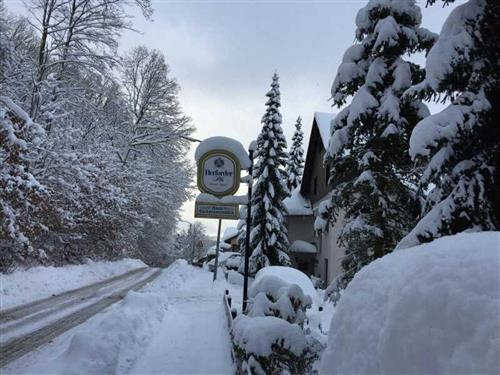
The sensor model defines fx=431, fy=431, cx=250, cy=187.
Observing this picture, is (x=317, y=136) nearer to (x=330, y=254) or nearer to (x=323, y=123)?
(x=323, y=123)

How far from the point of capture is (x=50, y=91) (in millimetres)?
20219

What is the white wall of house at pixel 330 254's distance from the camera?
2240 cm

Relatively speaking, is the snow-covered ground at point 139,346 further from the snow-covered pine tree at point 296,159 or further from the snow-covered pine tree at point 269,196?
the snow-covered pine tree at point 296,159

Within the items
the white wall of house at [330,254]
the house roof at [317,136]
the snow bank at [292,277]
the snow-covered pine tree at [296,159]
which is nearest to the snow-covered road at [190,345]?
the snow bank at [292,277]

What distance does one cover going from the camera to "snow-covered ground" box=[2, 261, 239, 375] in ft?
21.9

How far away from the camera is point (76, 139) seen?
→ 22531 mm

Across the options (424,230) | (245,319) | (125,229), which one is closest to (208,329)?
(245,319)

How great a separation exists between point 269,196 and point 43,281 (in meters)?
12.5

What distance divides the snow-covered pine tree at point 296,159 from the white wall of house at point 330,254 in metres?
14.0

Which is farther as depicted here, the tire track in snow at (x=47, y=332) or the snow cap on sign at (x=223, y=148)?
the snow cap on sign at (x=223, y=148)

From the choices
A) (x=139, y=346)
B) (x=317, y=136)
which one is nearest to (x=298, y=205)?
(x=317, y=136)

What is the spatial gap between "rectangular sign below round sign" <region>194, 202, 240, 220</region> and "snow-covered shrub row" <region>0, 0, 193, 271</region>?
17.6 ft

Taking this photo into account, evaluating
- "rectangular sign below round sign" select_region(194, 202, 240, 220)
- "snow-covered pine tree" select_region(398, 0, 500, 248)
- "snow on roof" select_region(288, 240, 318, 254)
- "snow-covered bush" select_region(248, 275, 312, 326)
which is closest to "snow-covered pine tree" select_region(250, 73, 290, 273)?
"snow on roof" select_region(288, 240, 318, 254)

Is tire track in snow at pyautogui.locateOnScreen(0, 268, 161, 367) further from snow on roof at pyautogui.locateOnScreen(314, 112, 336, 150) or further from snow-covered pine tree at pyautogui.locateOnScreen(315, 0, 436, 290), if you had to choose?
snow on roof at pyautogui.locateOnScreen(314, 112, 336, 150)
